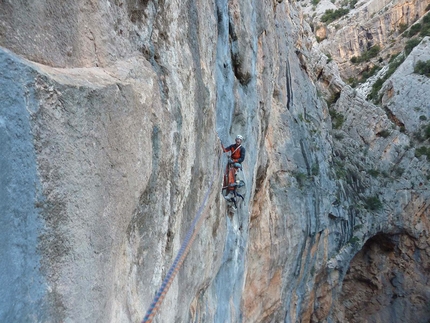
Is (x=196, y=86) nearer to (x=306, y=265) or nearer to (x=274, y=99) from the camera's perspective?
(x=274, y=99)

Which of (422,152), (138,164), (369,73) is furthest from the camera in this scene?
(369,73)

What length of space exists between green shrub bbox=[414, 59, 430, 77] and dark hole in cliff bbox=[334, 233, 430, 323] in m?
12.1

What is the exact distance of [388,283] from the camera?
60.6 ft

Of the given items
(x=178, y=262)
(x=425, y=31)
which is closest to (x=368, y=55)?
(x=425, y=31)

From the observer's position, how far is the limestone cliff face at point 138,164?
2.10 metres

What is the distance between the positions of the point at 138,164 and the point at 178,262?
1.12 meters

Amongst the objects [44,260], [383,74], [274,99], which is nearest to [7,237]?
[44,260]

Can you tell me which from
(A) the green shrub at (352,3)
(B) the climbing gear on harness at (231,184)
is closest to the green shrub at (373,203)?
(B) the climbing gear on harness at (231,184)

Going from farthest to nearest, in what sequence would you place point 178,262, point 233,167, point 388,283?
point 388,283
point 233,167
point 178,262

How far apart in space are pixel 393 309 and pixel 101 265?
19418 mm

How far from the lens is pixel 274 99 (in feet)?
41.8

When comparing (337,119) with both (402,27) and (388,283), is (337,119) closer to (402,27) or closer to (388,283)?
(388,283)

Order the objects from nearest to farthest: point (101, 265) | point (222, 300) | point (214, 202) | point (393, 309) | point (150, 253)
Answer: point (101, 265)
point (150, 253)
point (214, 202)
point (222, 300)
point (393, 309)

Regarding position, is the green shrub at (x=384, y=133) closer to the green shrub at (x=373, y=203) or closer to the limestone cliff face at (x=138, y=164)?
the green shrub at (x=373, y=203)
